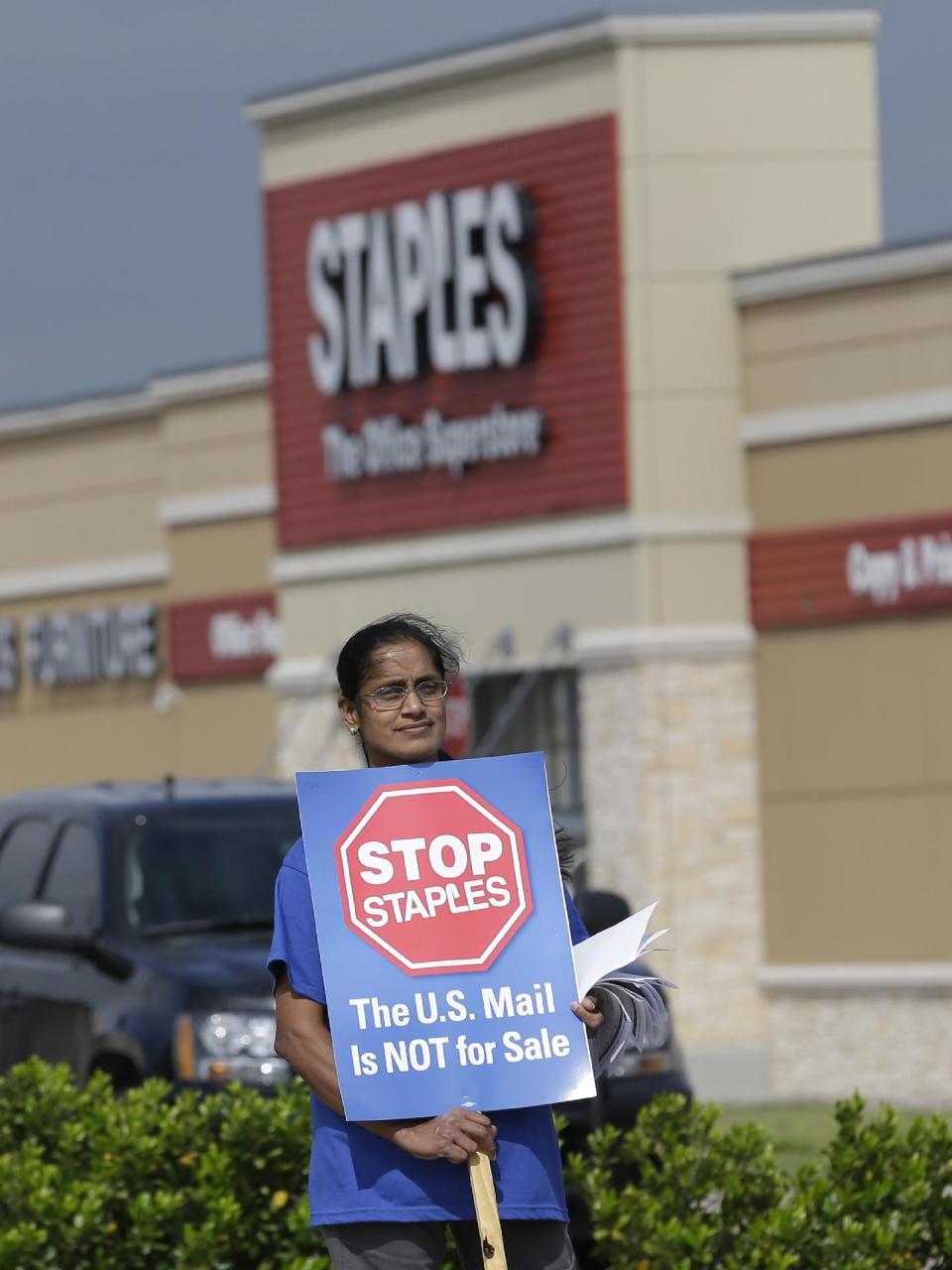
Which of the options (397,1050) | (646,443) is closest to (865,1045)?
(646,443)

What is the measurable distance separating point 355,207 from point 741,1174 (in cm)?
1804

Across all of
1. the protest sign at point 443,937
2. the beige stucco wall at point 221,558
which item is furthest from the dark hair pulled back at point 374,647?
the beige stucco wall at point 221,558

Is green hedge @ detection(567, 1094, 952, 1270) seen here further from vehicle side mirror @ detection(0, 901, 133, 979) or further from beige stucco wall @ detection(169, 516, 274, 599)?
beige stucco wall @ detection(169, 516, 274, 599)

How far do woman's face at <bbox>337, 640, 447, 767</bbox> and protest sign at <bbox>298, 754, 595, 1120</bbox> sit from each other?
0.04 metres

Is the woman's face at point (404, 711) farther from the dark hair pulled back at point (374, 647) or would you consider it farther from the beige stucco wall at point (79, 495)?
the beige stucco wall at point (79, 495)

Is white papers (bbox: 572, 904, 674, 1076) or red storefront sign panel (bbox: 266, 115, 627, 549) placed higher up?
red storefront sign panel (bbox: 266, 115, 627, 549)

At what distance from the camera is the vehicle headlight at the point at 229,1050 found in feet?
34.8

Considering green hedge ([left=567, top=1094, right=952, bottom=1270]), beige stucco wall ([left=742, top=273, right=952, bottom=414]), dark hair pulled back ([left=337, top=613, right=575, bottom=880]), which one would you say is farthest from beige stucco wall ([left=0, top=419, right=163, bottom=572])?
dark hair pulled back ([left=337, top=613, right=575, bottom=880])

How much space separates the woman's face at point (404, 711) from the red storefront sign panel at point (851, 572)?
1599 cm

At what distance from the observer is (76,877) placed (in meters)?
11.6

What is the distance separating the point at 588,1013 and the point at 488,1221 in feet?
1.59

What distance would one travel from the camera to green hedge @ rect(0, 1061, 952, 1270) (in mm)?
7883

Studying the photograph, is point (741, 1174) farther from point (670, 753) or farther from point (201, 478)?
point (201, 478)

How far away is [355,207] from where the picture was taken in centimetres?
2531
